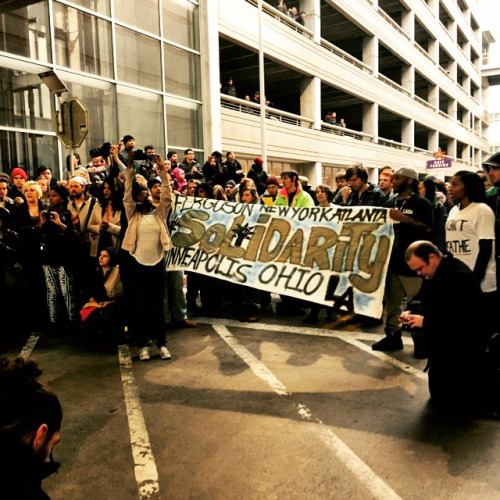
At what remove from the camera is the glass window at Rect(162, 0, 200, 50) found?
643 inches

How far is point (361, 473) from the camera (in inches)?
127

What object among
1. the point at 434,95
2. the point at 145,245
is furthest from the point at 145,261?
the point at 434,95

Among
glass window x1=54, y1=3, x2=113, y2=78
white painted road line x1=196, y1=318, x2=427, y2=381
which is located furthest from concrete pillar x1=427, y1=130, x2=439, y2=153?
white painted road line x1=196, y1=318, x2=427, y2=381

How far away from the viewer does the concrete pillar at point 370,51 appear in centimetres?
3088

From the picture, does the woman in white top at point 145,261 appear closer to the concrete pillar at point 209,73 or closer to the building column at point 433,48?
the concrete pillar at point 209,73

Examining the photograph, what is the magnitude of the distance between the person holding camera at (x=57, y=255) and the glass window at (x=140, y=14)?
9841mm

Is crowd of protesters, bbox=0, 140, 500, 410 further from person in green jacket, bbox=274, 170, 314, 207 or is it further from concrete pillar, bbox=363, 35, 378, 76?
concrete pillar, bbox=363, 35, 378, 76

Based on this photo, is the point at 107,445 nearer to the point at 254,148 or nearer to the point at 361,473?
the point at 361,473

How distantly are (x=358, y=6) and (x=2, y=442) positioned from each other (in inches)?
1224

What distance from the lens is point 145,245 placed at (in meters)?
5.67

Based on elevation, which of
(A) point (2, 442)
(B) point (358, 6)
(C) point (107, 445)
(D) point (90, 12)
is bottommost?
(C) point (107, 445)

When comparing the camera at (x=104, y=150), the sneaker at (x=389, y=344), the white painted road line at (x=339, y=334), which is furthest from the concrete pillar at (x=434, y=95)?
the sneaker at (x=389, y=344)

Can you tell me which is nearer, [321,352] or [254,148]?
[321,352]

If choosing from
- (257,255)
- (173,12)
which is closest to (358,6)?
(173,12)
